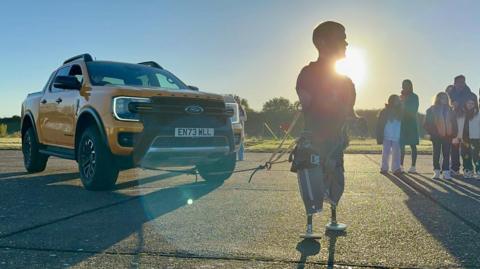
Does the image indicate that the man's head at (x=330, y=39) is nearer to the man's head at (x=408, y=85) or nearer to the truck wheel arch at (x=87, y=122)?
the truck wheel arch at (x=87, y=122)

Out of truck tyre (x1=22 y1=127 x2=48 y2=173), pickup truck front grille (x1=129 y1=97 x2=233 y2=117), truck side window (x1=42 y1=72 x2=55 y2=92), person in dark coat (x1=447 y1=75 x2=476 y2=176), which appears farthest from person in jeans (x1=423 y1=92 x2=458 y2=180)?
truck tyre (x1=22 y1=127 x2=48 y2=173)

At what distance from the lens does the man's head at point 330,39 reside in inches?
168

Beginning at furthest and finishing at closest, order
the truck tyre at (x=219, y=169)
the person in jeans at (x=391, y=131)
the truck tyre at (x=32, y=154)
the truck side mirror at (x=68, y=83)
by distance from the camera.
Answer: the person in jeans at (x=391, y=131)
the truck tyre at (x=32, y=154)
the truck tyre at (x=219, y=169)
the truck side mirror at (x=68, y=83)

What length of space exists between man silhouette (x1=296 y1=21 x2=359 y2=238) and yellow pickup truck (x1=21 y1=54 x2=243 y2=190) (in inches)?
109

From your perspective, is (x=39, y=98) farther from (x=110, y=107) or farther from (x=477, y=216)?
(x=477, y=216)

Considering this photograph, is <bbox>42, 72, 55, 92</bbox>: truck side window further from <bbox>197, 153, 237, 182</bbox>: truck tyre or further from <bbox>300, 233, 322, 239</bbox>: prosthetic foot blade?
<bbox>300, 233, 322, 239</bbox>: prosthetic foot blade

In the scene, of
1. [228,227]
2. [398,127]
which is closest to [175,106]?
[228,227]

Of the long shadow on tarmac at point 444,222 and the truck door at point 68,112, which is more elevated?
the truck door at point 68,112

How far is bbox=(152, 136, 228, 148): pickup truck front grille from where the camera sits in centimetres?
659

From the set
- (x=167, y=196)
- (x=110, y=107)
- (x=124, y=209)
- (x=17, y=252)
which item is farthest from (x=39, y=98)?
(x=17, y=252)

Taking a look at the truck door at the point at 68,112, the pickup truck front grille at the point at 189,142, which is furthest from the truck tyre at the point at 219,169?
the truck door at the point at 68,112

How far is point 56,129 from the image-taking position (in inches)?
325

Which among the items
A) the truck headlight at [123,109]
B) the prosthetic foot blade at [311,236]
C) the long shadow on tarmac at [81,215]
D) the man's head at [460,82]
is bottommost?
the long shadow on tarmac at [81,215]

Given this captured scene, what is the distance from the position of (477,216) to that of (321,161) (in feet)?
6.50
